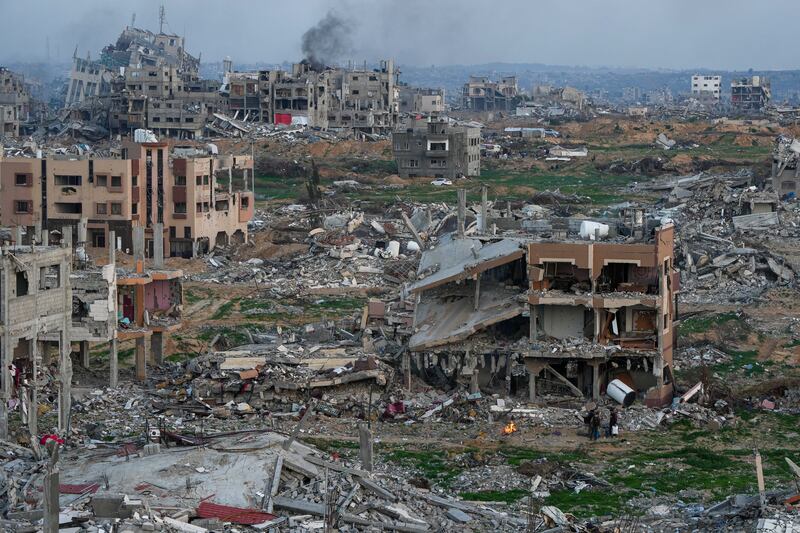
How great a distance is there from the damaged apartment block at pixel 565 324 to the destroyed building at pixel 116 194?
23170mm

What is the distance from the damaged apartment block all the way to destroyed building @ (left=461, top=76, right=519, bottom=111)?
14337 centimetres

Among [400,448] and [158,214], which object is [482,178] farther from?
[400,448]

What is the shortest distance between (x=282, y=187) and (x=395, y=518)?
198ft

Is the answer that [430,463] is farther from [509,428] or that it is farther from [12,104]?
[12,104]

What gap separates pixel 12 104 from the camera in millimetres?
126875

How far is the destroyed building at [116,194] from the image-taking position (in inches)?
2060

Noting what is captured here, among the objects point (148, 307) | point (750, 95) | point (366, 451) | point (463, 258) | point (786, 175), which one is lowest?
point (366, 451)

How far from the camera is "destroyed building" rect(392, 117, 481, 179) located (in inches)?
3268

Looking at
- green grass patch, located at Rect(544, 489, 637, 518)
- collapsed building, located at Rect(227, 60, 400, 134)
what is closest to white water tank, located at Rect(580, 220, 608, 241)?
green grass patch, located at Rect(544, 489, 637, 518)

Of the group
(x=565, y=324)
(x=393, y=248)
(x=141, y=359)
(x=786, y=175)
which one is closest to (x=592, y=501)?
(x=565, y=324)

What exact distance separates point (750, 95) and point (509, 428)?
155 meters

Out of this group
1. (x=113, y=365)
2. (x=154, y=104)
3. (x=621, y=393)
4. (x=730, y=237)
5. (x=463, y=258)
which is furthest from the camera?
(x=154, y=104)

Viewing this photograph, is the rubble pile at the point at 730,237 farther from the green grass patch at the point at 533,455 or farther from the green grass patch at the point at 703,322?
the green grass patch at the point at 533,455

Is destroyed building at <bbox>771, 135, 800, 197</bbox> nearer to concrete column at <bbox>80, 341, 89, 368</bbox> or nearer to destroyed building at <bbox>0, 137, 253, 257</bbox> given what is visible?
destroyed building at <bbox>0, 137, 253, 257</bbox>
